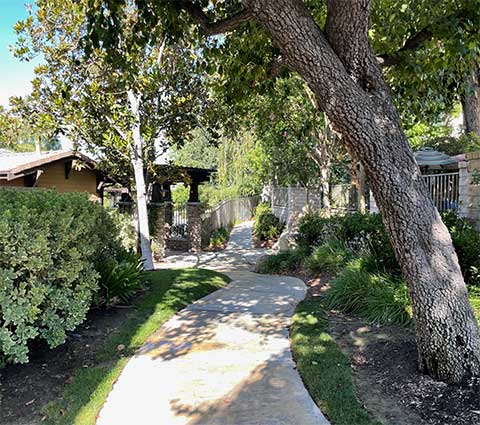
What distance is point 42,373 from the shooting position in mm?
4215

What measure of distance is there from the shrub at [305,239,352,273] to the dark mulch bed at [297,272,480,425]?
3.39 m

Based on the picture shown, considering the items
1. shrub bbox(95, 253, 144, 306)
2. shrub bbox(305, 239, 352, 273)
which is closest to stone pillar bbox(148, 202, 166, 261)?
shrub bbox(305, 239, 352, 273)

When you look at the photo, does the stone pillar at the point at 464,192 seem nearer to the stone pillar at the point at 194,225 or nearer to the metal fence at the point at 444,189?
the metal fence at the point at 444,189

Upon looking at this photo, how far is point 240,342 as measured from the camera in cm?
521

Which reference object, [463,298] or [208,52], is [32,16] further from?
[463,298]

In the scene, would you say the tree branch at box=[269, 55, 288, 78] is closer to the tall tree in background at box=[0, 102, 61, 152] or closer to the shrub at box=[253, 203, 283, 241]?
the tall tree in background at box=[0, 102, 61, 152]

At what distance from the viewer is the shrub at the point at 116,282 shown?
20.3 ft

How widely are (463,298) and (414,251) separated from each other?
1.86 feet

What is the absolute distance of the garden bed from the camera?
357cm

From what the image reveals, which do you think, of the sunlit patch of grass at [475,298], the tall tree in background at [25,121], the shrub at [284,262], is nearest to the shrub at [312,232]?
the shrub at [284,262]

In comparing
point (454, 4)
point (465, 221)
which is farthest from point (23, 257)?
point (465, 221)

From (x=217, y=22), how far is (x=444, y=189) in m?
7.21

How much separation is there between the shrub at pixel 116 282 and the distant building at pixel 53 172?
15.8ft

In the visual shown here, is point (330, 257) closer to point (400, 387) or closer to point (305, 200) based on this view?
point (400, 387)
